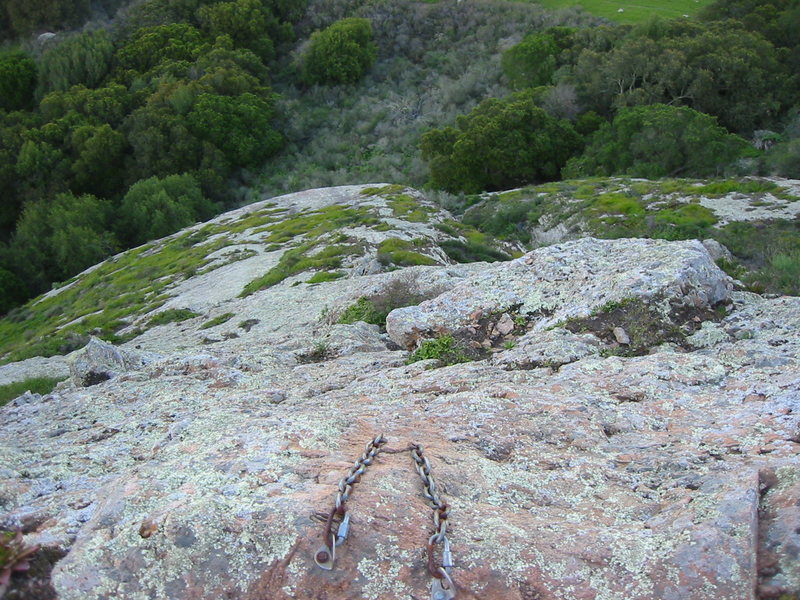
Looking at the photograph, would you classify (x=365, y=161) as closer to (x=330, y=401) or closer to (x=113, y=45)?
(x=113, y=45)

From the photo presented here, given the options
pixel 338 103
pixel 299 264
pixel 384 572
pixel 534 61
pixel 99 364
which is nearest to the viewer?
pixel 384 572

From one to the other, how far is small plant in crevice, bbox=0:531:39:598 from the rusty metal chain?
1.72 m

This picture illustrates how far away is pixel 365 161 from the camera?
51438mm

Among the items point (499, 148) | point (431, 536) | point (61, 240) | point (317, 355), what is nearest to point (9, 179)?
point (61, 240)

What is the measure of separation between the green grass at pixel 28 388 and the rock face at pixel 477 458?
17.7 ft

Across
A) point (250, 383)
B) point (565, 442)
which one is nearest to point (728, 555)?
point (565, 442)

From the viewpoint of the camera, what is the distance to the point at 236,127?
2094 inches

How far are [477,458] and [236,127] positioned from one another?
169 ft

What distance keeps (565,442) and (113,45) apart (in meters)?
68.8

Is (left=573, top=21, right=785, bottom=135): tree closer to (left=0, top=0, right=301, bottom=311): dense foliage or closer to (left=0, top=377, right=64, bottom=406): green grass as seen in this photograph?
(left=0, top=0, right=301, bottom=311): dense foliage

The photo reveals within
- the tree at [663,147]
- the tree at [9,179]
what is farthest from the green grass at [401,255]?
the tree at [9,179]

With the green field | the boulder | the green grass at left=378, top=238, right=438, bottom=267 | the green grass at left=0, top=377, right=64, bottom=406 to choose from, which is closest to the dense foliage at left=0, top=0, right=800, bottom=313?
the green field

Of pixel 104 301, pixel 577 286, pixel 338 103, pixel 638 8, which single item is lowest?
pixel 338 103

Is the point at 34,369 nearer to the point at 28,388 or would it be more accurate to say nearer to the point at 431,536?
the point at 28,388
